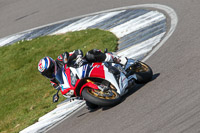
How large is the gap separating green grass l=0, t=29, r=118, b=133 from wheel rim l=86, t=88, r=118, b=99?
2.82 meters

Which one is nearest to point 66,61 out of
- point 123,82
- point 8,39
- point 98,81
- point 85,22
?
point 98,81

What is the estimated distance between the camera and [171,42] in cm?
1065

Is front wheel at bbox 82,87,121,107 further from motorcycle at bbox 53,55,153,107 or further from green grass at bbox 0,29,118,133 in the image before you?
green grass at bbox 0,29,118,133

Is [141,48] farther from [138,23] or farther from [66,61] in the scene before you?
[66,61]

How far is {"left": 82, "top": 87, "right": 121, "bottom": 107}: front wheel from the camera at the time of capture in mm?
7629

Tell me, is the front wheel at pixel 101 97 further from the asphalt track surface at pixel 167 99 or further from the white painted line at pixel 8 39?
the white painted line at pixel 8 39

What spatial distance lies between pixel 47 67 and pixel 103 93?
1.31 m

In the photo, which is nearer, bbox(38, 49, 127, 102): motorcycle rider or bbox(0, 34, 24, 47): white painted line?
bbox(38, 49, 127, 102): motorcycle rider

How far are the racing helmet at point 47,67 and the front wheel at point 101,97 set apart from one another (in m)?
0.88

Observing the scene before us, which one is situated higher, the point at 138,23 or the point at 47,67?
the point at 47,67

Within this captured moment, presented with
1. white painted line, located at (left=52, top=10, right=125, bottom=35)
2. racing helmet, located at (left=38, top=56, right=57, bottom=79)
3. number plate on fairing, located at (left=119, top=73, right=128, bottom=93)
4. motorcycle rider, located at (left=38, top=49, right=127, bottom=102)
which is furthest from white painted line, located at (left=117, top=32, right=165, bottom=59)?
white painted line, located at (left=52, top=10, right=125, bottom=35)

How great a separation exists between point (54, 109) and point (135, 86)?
2.52 m

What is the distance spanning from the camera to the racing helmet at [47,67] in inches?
318

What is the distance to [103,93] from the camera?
25.8 feet
